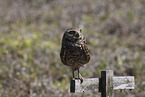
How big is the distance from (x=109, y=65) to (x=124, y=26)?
3.47m

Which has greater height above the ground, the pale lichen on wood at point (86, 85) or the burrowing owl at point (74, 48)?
the burrowing owl at point (74, 48)

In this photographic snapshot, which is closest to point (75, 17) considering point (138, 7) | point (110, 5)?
point (110, 5)

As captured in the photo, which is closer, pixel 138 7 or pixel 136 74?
pixel 136 74

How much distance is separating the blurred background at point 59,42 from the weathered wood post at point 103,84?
3.28ft

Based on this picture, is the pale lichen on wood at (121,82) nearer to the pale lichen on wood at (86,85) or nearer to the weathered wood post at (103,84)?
the weathered wood post at (103,84)

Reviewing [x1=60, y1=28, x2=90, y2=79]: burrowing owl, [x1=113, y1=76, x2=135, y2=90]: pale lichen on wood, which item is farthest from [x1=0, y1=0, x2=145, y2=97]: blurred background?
[x1=60, y1=28, x2=90, y2=79]: burrowing owl

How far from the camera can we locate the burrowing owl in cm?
283

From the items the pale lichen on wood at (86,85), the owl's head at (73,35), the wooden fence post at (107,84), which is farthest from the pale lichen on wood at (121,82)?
the owl's head at (73,35)

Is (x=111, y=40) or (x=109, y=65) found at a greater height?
(x=111, y=40)

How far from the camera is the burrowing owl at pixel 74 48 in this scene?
283cm

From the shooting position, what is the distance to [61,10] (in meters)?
11.4

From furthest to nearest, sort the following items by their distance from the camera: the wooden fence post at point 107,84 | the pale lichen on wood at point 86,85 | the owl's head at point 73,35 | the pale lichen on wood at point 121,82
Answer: the pale lichen on wood at point 121,82, the wooden fence post at point 107,84, the pale lichen on wood at point 86,85, the owl's head at point 73,35

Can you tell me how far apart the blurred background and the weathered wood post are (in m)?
1.00

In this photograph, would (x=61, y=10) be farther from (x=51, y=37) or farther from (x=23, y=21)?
(x=51, y=37)
